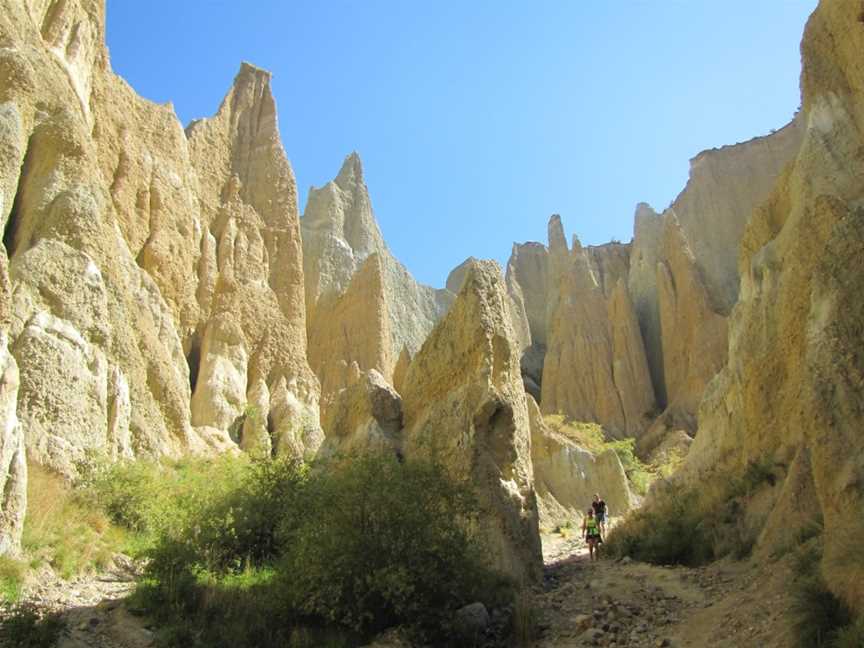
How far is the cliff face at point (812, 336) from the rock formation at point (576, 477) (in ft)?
28.4

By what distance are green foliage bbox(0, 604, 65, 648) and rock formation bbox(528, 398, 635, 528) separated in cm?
2211

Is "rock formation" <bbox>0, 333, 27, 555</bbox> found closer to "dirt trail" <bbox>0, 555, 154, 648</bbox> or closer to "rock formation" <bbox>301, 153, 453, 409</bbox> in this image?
"dirt trail" <bbox>0, 555, 154, 648</bbox>

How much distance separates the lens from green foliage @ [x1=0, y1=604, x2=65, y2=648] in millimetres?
8805

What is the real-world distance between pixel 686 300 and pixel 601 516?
3183cm

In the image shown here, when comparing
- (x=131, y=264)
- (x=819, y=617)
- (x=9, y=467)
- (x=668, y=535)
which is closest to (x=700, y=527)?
(x=668, y=535)

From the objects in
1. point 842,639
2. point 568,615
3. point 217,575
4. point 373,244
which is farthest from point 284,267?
point 842,639

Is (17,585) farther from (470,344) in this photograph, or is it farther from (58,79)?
(58,79)

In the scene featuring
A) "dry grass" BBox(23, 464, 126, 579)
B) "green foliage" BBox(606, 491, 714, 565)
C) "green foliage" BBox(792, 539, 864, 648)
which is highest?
"dry grass" BBox(23, 464, 126, 579)

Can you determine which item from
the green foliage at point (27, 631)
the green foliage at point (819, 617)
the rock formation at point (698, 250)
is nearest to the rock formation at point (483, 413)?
the green foliage at point (819, 617)

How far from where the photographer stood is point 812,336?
10.8 meters

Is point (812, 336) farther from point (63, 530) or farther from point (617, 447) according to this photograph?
point (617, 447)

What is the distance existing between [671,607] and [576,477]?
1895 centimetres

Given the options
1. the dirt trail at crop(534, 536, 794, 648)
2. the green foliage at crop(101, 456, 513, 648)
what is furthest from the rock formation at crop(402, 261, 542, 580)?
the dirt trail at crop(534, 536, 794, 648)

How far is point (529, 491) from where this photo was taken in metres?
15.1
